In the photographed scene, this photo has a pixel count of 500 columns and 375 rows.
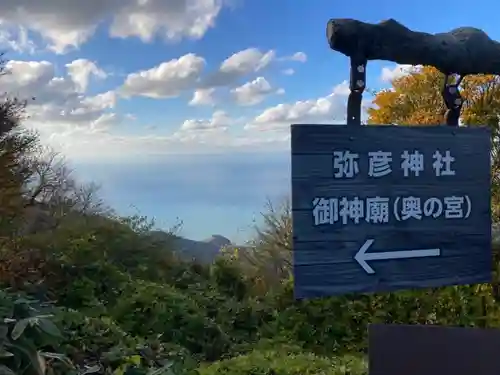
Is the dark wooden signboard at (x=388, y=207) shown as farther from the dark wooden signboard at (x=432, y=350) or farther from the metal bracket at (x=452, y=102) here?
the dark wooden signboard at (x=432, y=350)

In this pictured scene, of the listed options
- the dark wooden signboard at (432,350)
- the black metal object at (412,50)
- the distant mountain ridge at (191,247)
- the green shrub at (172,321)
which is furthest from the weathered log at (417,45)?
the distant mountain ridge at (191,247)

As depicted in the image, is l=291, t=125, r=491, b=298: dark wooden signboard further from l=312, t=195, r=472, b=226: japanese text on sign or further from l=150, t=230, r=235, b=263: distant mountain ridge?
l=150, t=230, r=235, b=263: distant mountain ridge

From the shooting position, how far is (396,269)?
220cm

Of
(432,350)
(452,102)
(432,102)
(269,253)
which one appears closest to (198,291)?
(269,253)

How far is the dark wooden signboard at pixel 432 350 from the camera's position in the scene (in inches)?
56.1

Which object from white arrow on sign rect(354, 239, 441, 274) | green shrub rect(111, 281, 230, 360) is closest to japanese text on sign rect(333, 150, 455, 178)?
white arrow on sign rect(354, 239, 441, 274)

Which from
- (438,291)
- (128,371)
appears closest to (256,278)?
(438,291)

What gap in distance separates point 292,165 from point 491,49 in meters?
1.19

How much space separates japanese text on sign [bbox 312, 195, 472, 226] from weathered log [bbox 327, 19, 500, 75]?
552mm

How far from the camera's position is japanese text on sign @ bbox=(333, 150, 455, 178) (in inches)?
82.8

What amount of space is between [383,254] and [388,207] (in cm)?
17

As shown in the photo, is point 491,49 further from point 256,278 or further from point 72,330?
point 256,278

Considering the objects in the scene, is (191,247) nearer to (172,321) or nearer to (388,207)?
(172,321)

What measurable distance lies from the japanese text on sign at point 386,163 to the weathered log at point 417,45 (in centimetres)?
39
